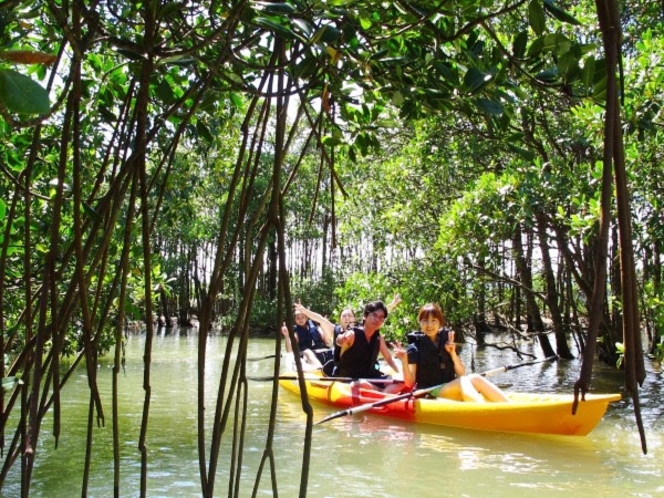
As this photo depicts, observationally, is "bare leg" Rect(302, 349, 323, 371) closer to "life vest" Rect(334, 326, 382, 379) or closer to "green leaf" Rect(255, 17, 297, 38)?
"life vest" Rect(334, 326, 382, 379)

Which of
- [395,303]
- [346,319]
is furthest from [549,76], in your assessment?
[346,319]

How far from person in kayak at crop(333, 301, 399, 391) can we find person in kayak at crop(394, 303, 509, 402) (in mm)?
488

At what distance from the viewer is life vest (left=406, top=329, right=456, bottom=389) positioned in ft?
24.7

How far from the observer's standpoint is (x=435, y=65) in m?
1.66

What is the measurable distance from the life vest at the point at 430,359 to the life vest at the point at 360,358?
939 mm

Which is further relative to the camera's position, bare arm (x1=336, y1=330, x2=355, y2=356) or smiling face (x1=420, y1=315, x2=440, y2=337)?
bare arm (x1=336, y1=330, x2=355, y2=356)

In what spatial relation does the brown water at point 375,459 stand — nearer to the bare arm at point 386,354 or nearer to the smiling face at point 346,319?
the bare arm at point 386,354

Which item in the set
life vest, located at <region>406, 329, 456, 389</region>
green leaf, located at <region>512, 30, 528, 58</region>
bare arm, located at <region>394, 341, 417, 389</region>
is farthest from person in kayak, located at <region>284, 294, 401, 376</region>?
green leaf, located at <region>512, 30, 528, 58</region>

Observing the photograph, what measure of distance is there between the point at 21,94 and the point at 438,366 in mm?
7194

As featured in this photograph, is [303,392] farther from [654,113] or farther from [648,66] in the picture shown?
[648,66]

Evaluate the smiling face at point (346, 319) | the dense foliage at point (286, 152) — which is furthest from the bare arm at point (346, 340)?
the dense foliage at point (286, 152)

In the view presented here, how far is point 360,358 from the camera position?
8.79 meters

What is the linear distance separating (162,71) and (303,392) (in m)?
1.32

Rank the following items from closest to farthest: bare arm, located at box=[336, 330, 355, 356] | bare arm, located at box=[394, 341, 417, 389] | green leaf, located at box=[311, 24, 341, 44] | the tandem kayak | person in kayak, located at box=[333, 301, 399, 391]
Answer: green leaf, located at box=[311, 24, 341, 44], the tandem kayak, bare arm, located at box=[394, 341, 417, 389], person in kayak, located at box=[333, 301, 399, 391], bare arm, located at box=[336, 330, 355, 356]
